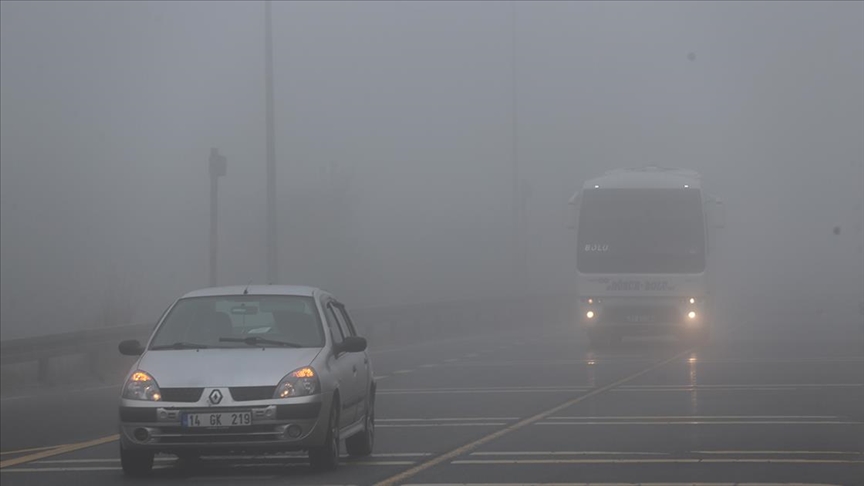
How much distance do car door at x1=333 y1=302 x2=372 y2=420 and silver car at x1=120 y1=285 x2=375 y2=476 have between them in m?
0.16

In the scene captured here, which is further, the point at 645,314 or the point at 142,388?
the point at 645,314

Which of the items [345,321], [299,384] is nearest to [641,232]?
[345,321]

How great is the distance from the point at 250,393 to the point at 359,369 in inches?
77.0

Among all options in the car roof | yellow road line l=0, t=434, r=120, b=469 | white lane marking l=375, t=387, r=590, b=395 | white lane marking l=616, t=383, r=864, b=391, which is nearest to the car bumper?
the car roof

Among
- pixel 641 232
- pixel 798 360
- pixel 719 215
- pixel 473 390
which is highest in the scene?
pixel 719 215

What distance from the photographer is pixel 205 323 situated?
12523mm

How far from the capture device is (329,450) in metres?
11.8

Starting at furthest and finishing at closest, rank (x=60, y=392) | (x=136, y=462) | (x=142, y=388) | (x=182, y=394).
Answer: (x=60, y=392) < (x=136, y=462) < (x=142, y=388) < (x=182, y=394)

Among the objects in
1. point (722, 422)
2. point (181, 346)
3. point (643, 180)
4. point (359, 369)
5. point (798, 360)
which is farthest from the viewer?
point (643, 180)

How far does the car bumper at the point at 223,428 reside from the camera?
11.2 m

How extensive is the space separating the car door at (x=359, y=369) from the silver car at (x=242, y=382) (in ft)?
0.54

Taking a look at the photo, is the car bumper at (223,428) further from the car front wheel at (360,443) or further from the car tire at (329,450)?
the car front wheel at (360,443)

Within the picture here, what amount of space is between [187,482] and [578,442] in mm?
4129

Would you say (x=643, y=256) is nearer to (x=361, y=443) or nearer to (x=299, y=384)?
(x=361, y=443)
